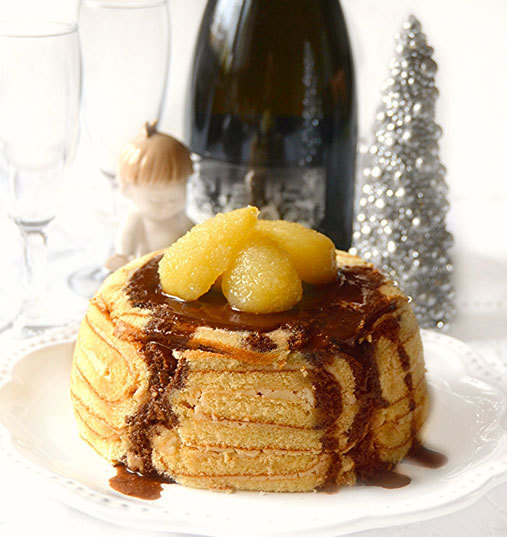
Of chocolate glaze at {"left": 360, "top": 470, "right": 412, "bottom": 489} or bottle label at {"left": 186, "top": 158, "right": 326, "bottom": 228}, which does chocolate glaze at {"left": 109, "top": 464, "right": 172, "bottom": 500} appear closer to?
chocolate glaze at {"left": 360, "top": 470, "right": 412, "bottom": 489}

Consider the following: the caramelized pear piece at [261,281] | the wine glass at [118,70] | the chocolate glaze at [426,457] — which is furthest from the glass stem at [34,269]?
the chocolate glaze at [426,457]

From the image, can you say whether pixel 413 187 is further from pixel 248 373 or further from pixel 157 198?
pixel 248 373

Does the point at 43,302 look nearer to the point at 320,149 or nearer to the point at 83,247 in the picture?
the point at 83,247

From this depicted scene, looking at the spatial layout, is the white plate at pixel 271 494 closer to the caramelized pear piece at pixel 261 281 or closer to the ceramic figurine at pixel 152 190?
the caramelized pear piece at pixel 261 281

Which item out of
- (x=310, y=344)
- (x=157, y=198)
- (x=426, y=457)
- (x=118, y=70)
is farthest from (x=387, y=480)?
(x=118, y=70)

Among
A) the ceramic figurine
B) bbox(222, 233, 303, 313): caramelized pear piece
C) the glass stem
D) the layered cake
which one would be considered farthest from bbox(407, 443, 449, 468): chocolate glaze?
the glass stem

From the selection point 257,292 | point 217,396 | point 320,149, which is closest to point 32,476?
point 217,396
